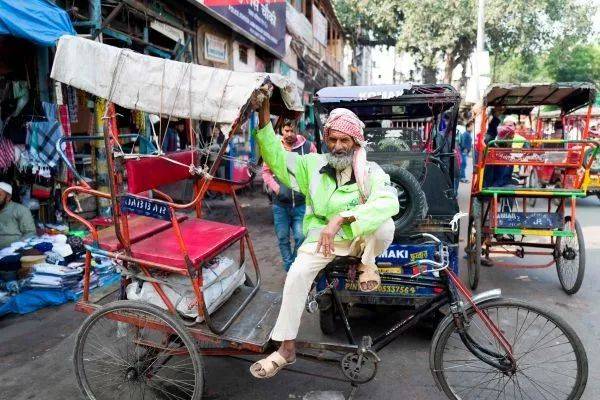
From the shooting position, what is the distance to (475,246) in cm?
487

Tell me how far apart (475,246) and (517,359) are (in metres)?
2.26

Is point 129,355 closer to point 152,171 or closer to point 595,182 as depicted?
point 152,171

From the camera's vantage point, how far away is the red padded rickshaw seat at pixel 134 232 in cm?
280

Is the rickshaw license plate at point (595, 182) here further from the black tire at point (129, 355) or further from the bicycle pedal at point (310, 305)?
the black tire at point (129, 355)

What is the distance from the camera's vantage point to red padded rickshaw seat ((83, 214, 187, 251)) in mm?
2800

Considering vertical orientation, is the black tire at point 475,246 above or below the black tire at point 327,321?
above

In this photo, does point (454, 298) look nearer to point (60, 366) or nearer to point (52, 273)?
point (60, 366)

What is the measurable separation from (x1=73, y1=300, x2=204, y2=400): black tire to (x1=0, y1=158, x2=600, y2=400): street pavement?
0.27m

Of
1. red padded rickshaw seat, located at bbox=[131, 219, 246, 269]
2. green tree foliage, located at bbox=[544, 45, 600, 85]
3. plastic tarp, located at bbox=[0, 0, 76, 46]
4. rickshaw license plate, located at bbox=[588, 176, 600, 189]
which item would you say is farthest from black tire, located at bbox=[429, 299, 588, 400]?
green tree foliage, located at bbox=[544, 45, 600, 85]

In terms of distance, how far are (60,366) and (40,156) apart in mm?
2928

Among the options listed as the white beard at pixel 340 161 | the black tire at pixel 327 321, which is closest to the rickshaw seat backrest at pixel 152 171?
the white beard at pixel 340 161

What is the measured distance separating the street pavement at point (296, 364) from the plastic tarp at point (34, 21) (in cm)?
261

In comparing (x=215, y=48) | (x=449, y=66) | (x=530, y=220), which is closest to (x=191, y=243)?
(x=530, y=220)

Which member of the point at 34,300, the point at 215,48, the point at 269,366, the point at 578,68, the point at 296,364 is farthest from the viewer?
the point at 578,68
